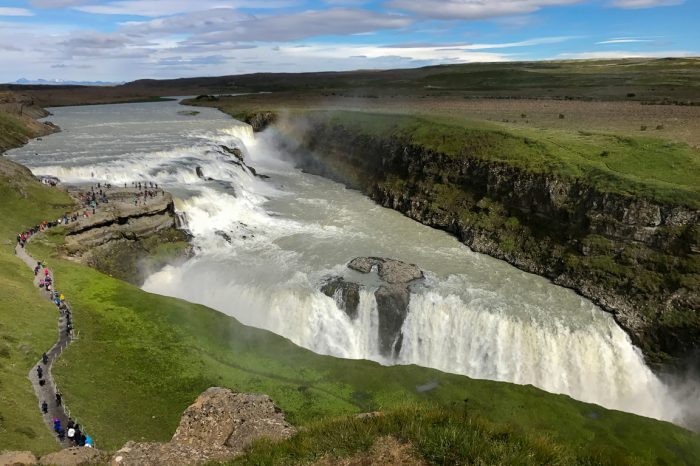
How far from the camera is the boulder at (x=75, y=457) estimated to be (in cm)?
1544

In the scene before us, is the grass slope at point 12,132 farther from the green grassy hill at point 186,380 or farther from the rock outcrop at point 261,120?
the green grassy hill at point 186,380

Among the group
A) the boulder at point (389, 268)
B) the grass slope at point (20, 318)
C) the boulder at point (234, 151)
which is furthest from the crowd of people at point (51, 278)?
the boulder at point (234, 151)

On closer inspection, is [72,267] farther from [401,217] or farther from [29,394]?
[401,217]

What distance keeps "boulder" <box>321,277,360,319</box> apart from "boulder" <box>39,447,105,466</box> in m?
21.6

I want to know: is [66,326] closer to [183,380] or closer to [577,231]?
[183,380]

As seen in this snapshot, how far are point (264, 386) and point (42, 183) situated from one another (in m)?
35.1

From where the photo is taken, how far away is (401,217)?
57.5m

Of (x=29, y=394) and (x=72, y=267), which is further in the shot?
(x=72, y=267)

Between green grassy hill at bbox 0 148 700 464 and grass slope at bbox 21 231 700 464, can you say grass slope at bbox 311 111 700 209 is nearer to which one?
grass slope at bbox 21 231 700 464

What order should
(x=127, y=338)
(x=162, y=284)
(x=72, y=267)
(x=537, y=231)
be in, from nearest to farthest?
(x=127, y=338) → (x=72, y=267) → (x=162, y=284) → (x=537, y=231)

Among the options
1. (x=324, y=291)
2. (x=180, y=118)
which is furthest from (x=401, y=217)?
(x=180, y=118)

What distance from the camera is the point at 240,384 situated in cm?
2694

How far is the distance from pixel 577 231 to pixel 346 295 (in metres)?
21.9

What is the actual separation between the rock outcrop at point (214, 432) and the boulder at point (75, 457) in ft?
3.31
